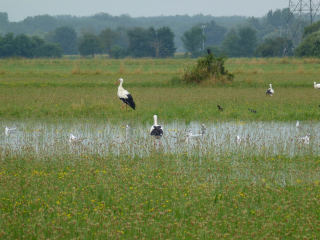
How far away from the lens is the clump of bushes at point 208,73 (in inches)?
989

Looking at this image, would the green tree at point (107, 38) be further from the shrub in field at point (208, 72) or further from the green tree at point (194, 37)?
the shrub in field at point (208, 72)

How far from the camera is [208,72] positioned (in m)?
25.3

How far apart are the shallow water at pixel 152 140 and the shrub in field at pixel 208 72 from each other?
488 inches

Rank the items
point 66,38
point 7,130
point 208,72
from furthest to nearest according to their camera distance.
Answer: point 66,38
point 208,72
point 7,130

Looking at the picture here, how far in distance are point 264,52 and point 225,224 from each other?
68.2 m

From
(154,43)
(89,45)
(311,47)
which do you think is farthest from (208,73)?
(89,45)

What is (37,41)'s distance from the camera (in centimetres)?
7625

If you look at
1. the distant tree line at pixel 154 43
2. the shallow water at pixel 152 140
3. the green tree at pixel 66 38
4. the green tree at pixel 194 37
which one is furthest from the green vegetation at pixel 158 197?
the green tree at pixel 66 38

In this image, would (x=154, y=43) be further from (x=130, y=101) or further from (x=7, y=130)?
(x=7, y=130)

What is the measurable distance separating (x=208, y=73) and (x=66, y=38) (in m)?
91.5

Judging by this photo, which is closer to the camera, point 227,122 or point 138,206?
point 138,206

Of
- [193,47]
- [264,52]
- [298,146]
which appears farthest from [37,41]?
[298,146]

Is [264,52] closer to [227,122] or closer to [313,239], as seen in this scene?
[227,122]

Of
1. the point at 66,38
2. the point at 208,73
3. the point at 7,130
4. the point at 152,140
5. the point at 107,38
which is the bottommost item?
the point at 152,140
